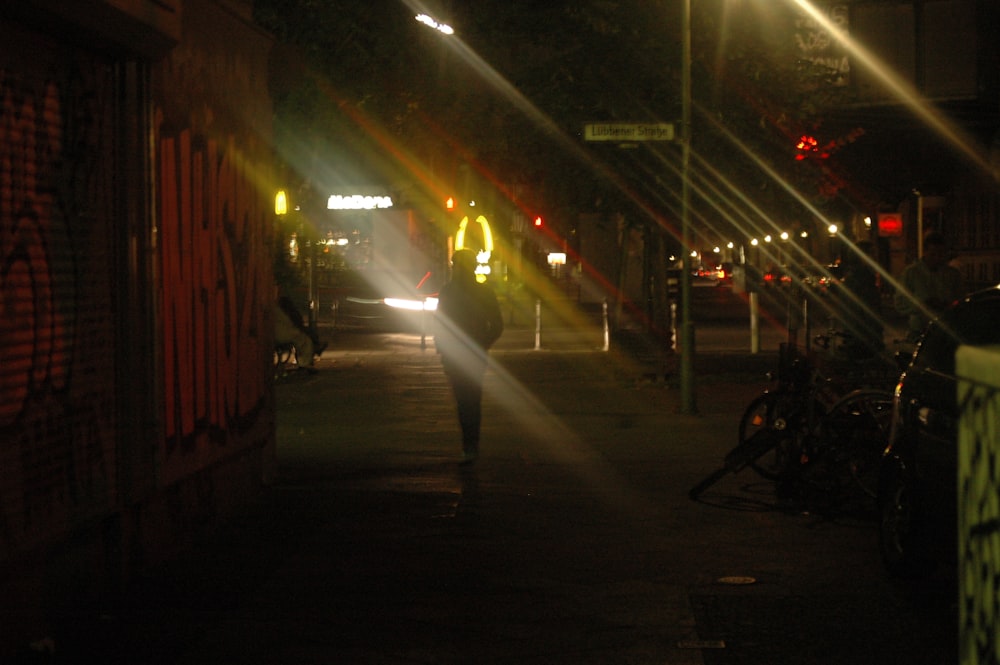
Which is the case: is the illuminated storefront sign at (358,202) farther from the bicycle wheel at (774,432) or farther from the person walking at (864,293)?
the bicycle wheel at (774,432)

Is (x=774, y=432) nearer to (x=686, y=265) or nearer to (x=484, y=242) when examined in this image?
(x=686, y=265)

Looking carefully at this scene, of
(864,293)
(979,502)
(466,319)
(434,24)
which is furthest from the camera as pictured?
(434,24)

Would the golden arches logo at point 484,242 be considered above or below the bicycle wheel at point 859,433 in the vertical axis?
above

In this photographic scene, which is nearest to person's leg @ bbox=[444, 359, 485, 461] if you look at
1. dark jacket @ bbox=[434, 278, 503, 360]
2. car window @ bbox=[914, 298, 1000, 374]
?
Answer: dark jacket @ bbox=[434, 278, 503, 360]

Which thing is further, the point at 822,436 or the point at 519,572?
the point at 822,436

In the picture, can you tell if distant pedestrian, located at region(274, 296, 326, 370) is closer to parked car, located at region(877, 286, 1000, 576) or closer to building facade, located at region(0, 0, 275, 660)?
building facade, located at region(0, 0, 275, 660)

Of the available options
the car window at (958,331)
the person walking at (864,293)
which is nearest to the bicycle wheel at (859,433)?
the car window at (958,331)

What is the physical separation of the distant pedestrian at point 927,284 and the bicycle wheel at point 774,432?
7.11 ft

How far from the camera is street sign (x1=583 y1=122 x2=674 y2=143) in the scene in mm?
16062

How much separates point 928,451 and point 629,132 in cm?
918

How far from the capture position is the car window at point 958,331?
26.1 feet

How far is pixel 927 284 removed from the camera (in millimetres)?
14008

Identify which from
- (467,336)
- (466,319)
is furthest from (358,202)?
(467,336)

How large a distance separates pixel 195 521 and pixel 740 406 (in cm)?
980
